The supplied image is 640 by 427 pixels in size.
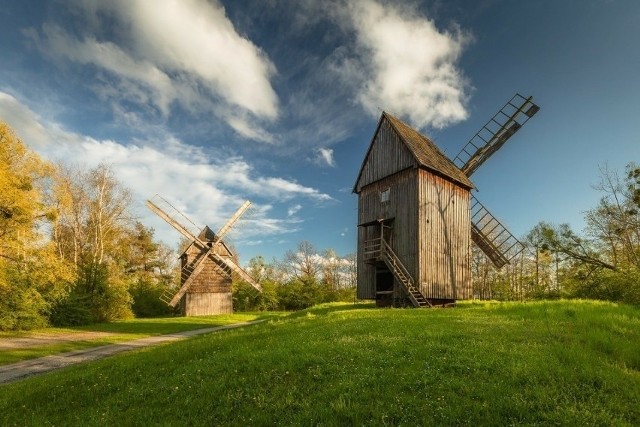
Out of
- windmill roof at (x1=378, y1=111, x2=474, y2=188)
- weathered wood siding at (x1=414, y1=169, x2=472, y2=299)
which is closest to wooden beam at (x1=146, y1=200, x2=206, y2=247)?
windmill roof at (x1=378, y1=111, x2=474, y2=188)

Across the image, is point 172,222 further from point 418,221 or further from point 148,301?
point 418,221

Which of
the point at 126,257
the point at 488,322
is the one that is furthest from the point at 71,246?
the point at 488,322

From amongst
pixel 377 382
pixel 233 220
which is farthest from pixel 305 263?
pixel 377 382

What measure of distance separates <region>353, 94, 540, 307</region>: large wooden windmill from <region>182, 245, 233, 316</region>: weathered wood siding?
22.5 metres

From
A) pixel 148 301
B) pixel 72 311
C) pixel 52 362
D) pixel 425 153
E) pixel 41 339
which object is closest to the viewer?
pixel 52 362

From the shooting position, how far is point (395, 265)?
24.4 metres

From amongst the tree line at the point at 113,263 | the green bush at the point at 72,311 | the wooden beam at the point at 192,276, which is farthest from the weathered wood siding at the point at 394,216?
the green bush at the point at 72,311

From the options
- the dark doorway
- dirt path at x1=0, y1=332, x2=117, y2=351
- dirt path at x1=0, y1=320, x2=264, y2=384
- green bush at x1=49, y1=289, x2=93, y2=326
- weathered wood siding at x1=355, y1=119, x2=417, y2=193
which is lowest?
dirt path at x1=0, y1=332, x2=117, y2=351

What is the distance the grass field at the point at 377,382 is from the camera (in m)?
6.02

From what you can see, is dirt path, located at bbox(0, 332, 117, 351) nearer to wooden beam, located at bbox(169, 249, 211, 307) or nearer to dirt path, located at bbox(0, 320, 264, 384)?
dirt path, located at bbox(0, 320, 264, 384)

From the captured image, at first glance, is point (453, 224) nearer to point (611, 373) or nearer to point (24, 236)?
point (611, 373)

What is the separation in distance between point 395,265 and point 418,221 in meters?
3.31

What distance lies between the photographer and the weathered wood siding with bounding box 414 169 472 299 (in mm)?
24116

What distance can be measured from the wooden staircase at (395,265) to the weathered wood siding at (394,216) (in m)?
0.44
